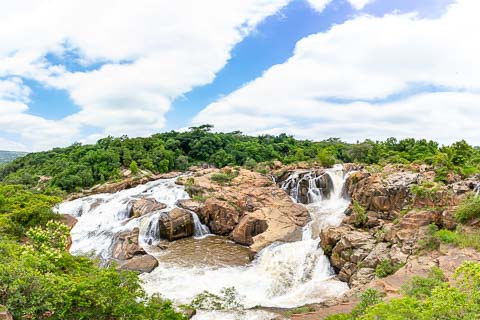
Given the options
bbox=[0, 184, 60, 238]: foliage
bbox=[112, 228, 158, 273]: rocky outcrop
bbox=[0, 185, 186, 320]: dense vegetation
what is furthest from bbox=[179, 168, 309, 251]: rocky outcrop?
bbox=[0, 185, 186, 320]: dense vegetation

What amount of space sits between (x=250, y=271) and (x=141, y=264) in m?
6.25

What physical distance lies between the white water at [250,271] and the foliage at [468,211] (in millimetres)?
6986

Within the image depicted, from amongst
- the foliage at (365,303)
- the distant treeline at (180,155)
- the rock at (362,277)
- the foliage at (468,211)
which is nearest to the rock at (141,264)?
the rock at (362,277)

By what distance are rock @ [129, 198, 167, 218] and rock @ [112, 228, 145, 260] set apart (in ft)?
12.1

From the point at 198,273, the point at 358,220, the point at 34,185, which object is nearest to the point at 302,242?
the point at 358,220

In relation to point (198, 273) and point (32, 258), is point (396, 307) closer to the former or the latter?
point (32, 258)

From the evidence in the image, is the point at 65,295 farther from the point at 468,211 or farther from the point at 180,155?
the point at 180,155

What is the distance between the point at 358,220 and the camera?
23312 millimetres

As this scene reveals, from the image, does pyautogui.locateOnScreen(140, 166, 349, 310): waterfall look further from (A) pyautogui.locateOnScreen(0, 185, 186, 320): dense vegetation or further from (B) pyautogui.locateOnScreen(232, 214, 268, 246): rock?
(A) pyautogui.locateOnScreen(0, 185, 186, 320): dense vegetation

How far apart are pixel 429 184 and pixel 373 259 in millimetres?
8620

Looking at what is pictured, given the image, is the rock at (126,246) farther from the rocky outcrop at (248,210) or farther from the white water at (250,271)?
the rocky outcrop at (248,210)

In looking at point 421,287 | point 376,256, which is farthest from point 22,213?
point 421,287

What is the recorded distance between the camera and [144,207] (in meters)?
28.1

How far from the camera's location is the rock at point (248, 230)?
81.5ft
